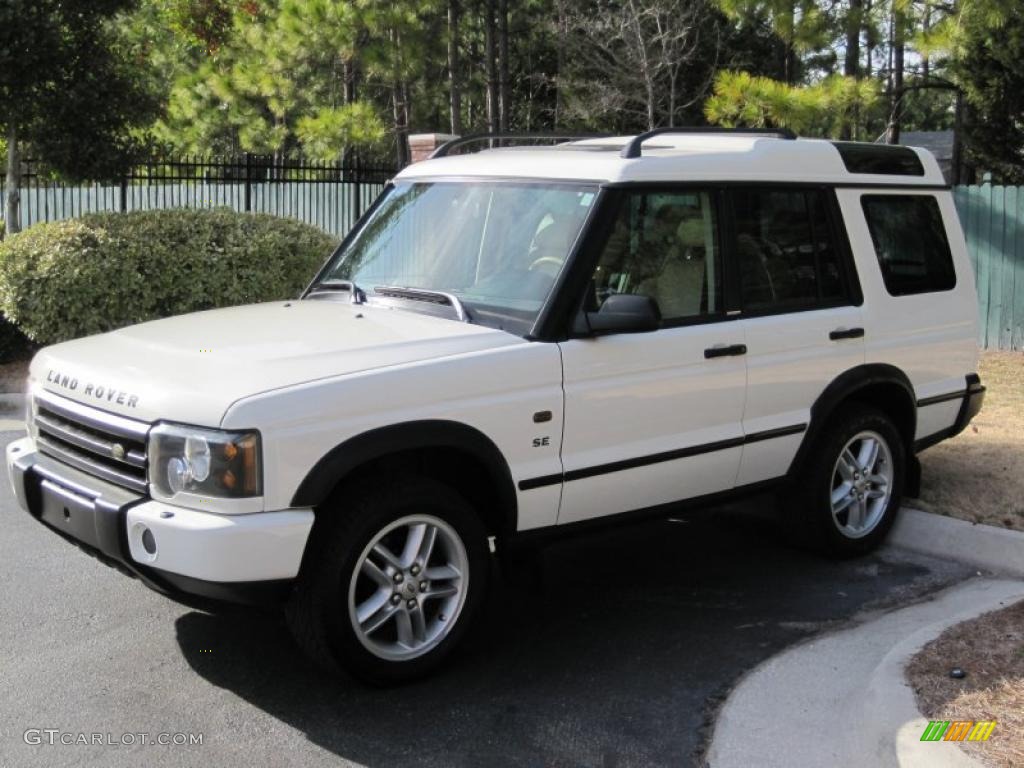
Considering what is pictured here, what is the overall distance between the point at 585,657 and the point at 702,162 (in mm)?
2219

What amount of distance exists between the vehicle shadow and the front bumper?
59cm

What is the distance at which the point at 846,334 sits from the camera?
5508 mm

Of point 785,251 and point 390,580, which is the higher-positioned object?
point 785,251

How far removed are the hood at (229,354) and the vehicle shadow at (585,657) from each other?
1.14 m

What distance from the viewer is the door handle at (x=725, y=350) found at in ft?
16.2

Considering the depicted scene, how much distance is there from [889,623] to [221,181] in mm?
13779

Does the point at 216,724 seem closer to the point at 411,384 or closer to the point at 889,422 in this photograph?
Result: the point at 411,384

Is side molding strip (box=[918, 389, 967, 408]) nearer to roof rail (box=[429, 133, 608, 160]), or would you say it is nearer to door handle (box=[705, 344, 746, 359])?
door handle (box=[705, 344, 746, 359])

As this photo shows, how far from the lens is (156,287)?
10883 mm

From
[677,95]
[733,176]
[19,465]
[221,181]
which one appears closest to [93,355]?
[19,465]

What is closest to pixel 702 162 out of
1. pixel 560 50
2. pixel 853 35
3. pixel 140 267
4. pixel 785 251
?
pixel 785 251

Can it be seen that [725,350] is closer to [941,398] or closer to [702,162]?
[702,162]

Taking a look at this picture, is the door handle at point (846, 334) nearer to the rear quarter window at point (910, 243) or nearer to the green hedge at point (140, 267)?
the rear quarter window at point (910, 243)

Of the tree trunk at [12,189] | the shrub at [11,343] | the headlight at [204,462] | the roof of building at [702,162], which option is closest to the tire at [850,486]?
the roof of building at [702,162]
